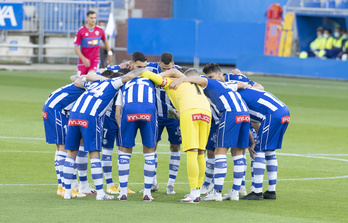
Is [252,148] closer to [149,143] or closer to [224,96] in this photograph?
[224,96]

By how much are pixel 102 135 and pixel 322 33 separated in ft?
94.4

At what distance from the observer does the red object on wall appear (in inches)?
1447

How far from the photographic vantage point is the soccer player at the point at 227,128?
9969mm

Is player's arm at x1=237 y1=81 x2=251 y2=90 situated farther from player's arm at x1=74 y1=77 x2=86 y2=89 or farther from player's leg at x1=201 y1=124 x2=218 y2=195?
player's arm at x1=74 y1=77 x2=86 y2=89

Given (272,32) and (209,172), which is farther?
(272,32)

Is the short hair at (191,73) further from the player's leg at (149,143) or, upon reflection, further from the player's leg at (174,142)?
the player's leg at (149,143)

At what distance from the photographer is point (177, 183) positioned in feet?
37.7

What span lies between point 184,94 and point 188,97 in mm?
81

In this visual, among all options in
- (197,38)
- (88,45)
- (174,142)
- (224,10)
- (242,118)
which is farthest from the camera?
(224,10)

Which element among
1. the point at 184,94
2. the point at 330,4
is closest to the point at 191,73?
the point at 184,94

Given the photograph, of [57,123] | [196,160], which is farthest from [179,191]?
[57,123]

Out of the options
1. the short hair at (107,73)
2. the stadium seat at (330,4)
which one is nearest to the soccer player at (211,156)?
the short hair at (107,73)

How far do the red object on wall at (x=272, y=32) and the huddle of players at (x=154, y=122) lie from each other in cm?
2621

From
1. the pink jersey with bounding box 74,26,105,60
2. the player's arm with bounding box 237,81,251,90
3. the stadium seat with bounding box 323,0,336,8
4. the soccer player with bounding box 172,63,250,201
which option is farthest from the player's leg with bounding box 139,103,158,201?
the stadium seat with bounding box 323,0,336,8
